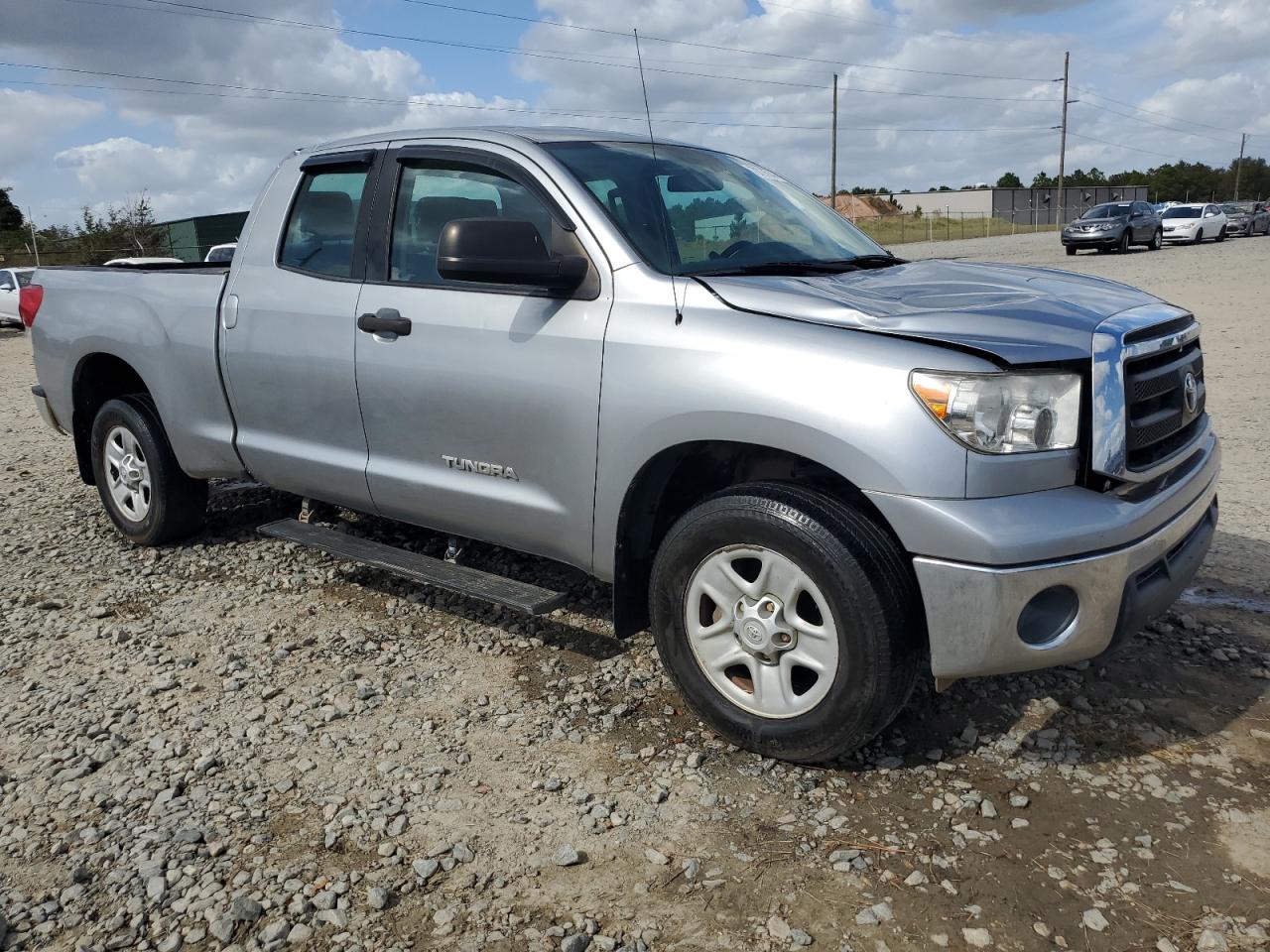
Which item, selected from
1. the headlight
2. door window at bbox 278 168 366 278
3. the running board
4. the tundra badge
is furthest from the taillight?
the headlight

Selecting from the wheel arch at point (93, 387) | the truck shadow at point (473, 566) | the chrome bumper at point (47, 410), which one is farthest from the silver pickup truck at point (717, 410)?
the chrome bumper at point (47, 410)

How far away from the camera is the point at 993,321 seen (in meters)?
2.91

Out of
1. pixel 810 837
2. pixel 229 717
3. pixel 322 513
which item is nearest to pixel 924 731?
pixel 810 837

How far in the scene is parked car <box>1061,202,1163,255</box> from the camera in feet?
94.3

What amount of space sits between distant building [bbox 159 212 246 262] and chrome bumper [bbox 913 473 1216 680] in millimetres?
35095

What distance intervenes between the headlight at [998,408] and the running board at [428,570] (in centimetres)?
152

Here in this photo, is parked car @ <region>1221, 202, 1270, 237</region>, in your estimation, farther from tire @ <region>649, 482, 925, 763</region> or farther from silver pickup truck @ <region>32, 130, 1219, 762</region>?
tire @ <region>649, 482, 925, 763</region>

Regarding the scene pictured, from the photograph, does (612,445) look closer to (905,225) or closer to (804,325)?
(804,325)

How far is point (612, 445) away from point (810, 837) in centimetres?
132

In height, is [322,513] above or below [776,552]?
below

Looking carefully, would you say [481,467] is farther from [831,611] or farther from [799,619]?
[831,611]

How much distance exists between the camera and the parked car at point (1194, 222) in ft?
113

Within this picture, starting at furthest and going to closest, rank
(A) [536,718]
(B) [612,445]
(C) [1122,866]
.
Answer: (A) [536,718], (B) [612,445], (C) [1122,866]

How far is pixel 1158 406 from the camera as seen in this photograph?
315 centimetres
